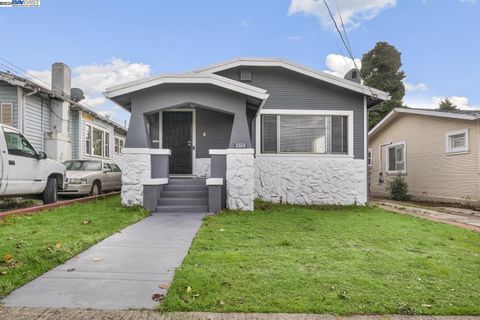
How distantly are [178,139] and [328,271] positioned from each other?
28.3 ft

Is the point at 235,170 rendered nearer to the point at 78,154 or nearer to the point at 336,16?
the point at 336,16

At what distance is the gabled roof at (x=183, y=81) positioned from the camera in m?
9.05

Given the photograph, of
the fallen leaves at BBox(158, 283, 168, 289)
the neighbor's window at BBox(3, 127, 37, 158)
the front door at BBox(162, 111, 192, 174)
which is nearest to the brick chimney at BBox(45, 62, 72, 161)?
the front door at BBox(162, 111, 192, 174)

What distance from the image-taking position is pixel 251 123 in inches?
469

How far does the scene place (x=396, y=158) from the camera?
18500mm

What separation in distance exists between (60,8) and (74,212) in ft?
22.8

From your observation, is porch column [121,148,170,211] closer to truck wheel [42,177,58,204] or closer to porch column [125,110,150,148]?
porch column [125,110,150,148]

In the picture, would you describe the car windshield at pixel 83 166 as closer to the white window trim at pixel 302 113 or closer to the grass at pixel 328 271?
the white window trim at pixel 302 113

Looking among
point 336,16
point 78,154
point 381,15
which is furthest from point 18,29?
point 381,15

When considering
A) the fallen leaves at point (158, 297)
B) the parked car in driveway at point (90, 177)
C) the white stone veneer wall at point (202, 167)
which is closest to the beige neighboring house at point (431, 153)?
the white stone veneer wall at point (202, 167)

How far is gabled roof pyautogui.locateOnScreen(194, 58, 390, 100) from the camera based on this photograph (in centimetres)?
1159

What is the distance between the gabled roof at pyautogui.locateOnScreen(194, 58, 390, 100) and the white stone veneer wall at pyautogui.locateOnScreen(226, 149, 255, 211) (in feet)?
12.7

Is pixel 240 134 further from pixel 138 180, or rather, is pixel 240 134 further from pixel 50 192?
pixel 50 192

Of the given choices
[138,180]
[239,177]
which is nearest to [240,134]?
[239,177]
